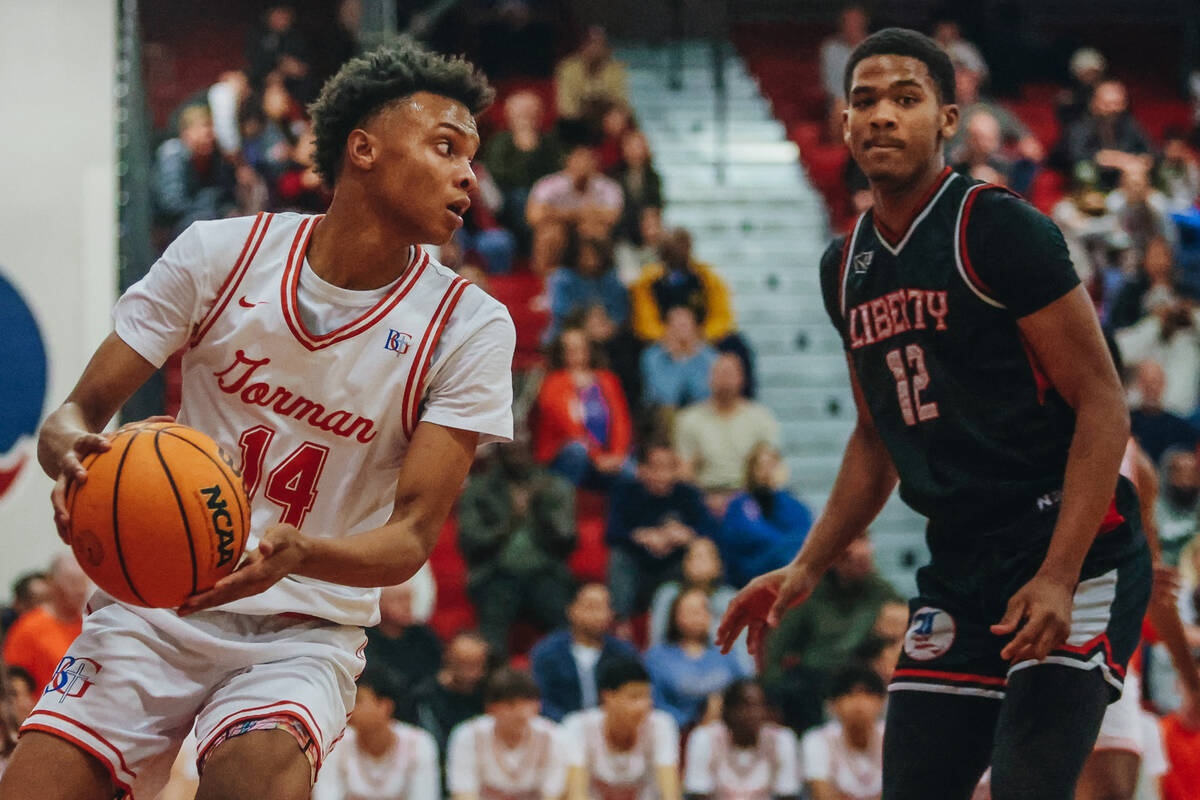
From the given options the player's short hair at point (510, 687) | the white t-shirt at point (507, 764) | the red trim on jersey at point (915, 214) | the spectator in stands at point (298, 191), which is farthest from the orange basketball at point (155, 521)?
the spectator in stands at point (298, 191)

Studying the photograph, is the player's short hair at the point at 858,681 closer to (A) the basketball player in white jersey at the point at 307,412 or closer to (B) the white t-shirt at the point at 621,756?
(B) the white t-shirt at the point at 621,756

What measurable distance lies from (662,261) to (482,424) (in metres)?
7.32

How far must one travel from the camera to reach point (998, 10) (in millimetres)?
15445

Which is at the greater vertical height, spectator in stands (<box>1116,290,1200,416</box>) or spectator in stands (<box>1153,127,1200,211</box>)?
spectator in stands (<box>1153,127,1200,211</box>)

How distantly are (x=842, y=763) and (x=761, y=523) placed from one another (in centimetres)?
171

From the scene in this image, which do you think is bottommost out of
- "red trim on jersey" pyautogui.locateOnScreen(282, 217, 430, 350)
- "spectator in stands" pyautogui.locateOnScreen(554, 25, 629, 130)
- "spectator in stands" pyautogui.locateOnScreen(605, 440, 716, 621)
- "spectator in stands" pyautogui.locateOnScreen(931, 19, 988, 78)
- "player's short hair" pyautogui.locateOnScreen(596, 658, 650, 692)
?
"player's short hair" pyautogui.locateOnScreen(596, 658, 650, 692)

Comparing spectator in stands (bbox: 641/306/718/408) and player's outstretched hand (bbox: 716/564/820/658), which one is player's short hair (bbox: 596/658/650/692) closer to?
spectator in stands (bbox: 641/306/718/408)

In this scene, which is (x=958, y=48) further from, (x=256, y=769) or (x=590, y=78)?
(x=256, y=769)

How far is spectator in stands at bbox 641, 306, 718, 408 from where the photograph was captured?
10016mm

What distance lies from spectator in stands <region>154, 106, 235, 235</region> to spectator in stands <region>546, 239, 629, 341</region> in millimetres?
2315

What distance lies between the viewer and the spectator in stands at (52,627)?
8.01 meters

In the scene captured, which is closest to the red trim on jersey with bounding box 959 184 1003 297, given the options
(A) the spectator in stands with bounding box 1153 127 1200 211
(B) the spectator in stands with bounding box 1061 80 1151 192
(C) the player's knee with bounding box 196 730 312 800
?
(C) the player's knee with bounding box 196 730 312 800

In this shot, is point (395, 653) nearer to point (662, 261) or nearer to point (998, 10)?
point (662, 261)

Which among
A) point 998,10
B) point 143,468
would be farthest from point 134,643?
point 998,10
